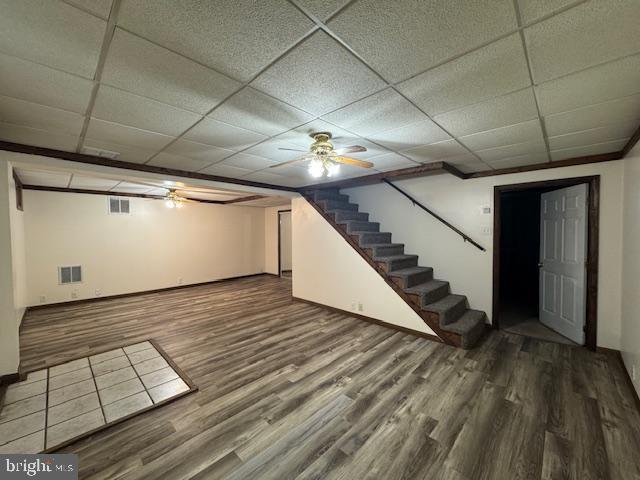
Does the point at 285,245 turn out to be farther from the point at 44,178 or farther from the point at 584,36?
the point at 584,36

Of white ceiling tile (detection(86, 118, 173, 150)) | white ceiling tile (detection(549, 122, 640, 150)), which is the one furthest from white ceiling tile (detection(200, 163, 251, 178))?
white ceiling tile (detection(549, 122, 640, 150))

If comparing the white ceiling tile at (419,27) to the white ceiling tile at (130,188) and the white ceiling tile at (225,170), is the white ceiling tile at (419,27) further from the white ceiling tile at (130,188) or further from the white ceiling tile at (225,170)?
the white ceiling tile at (130,188)

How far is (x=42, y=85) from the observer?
5.04 feet

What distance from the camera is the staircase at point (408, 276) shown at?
3338mm

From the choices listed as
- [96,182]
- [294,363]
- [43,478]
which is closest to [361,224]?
[294,363]

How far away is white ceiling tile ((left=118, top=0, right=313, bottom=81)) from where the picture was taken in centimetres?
103

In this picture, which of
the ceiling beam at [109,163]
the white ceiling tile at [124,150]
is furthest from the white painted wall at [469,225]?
the white ceiling tile at [124,150]

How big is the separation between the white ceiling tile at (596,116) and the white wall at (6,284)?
4.91m

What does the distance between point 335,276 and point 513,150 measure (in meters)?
3.13

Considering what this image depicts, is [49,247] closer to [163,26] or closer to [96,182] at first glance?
[96,182]

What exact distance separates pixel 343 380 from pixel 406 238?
2.85 m

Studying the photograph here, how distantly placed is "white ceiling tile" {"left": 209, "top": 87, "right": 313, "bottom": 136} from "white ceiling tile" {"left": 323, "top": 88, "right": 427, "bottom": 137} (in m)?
0.28

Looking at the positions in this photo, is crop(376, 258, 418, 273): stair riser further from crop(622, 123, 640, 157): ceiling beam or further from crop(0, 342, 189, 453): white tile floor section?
crop(0, 342, 189, 453): white tile floor section

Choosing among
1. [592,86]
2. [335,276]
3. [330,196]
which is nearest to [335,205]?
[330,196]
